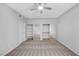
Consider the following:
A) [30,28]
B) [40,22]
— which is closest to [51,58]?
[40,22]

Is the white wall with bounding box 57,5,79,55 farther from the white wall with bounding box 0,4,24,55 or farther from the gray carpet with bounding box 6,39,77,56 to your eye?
the white wall with bounding box 0,4,24,55

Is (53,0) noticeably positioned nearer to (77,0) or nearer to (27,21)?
(77,0)

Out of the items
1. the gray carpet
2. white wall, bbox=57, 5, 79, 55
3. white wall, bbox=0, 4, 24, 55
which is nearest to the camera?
white wall, bbox=0, 4, 24, 55

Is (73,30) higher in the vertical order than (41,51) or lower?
higher

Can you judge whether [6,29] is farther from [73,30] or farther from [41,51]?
[73,30]

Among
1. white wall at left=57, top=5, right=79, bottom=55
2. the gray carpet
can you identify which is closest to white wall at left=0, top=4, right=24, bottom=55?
the gray carpet

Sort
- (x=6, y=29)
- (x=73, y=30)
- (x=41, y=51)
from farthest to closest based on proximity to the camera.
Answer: (x=41, y=51)
(x=73, y=30)
(x=6, y=29)

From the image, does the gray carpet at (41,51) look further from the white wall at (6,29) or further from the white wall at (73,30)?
the white wall at (6,29)

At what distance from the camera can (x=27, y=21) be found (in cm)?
932

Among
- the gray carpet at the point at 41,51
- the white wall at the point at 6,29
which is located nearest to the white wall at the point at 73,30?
the gray carpet at the point at 41,51

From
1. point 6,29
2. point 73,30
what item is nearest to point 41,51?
point 73,30

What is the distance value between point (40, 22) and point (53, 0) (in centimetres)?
828

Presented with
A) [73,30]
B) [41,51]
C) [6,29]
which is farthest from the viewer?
[41,51]

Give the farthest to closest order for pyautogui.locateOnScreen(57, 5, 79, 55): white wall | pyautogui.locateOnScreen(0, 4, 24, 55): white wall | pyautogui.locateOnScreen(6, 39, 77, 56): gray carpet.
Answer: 1. pyautogui.locateOnScreen(6, 39, 77, 56): gray carpet
2. pyautogui.locateOnScreen(57, 5, 79, 55): white wall
3. pyautogui.locateOnScreen(0, 4, 24, 55): white wall
